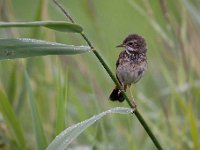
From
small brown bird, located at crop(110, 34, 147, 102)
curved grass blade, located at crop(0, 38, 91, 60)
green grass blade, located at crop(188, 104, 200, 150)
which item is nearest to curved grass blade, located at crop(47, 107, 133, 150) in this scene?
curved grass blade, located at crop(0, 38, 91, 60)

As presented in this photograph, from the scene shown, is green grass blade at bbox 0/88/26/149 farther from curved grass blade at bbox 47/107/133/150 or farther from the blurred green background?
curved grass blade at bbox 47/107/133/150

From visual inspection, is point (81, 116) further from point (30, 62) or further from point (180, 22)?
point (180, 22)

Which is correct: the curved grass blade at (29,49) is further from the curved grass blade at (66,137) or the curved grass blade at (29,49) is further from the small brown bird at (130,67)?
the small brown bird at (130,67)

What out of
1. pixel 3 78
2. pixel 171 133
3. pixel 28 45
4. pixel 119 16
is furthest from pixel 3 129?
pixel 119 16

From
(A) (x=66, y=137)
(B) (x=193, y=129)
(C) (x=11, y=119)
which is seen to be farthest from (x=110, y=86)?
(A) (x=66, y=137)

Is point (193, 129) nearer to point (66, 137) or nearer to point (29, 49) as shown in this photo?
point (66, 137)

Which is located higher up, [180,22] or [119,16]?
[180,22]
